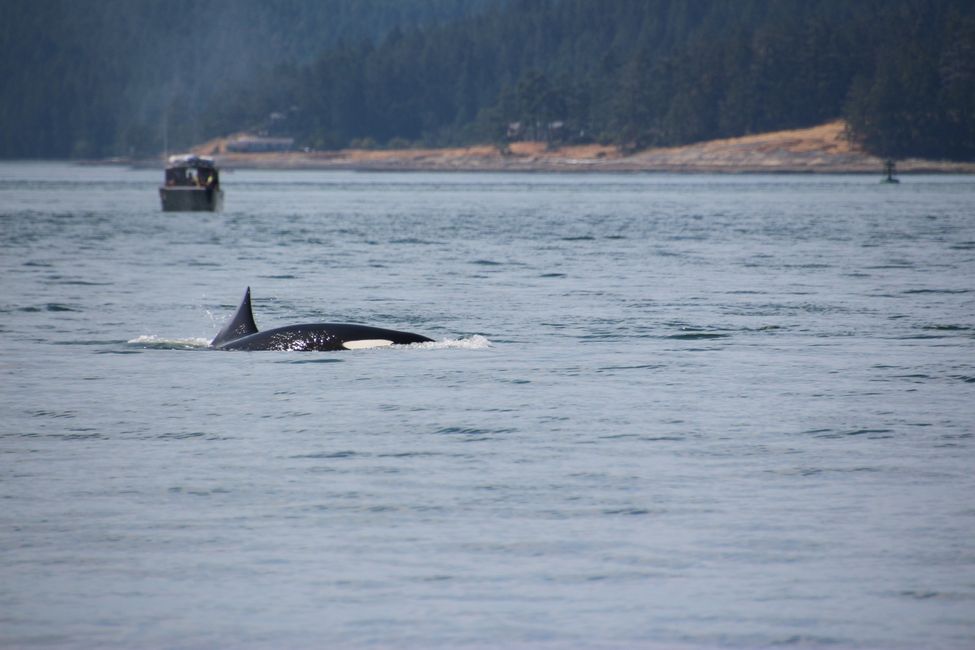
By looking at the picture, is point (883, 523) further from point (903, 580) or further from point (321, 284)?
point (321, 284)

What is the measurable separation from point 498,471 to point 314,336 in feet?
34.5

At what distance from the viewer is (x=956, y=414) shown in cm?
2075

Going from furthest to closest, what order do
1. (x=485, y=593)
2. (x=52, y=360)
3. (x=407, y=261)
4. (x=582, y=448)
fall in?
(x=407, y=261), (x=52, y=360), (x=582, y=448), (x=485, y=593)

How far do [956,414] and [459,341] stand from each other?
10933 millimetres

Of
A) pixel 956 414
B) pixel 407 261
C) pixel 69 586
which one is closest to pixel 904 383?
pixel 956 414

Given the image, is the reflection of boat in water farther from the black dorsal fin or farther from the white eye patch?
the white eye patch

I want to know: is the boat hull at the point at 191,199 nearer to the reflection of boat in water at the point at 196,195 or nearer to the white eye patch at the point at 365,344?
the reflection of boat in water at the point at 196,195

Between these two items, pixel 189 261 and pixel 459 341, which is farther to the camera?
pixel 189 261

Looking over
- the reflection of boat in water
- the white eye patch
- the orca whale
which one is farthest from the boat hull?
the white eye patch

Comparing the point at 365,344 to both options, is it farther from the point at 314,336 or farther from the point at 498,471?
the point at 498,471

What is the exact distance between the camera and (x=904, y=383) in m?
23.7

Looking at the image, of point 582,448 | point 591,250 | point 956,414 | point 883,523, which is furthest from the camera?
point 591,250

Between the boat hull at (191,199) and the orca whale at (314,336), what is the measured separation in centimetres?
7994

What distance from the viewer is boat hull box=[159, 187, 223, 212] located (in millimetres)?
105812
